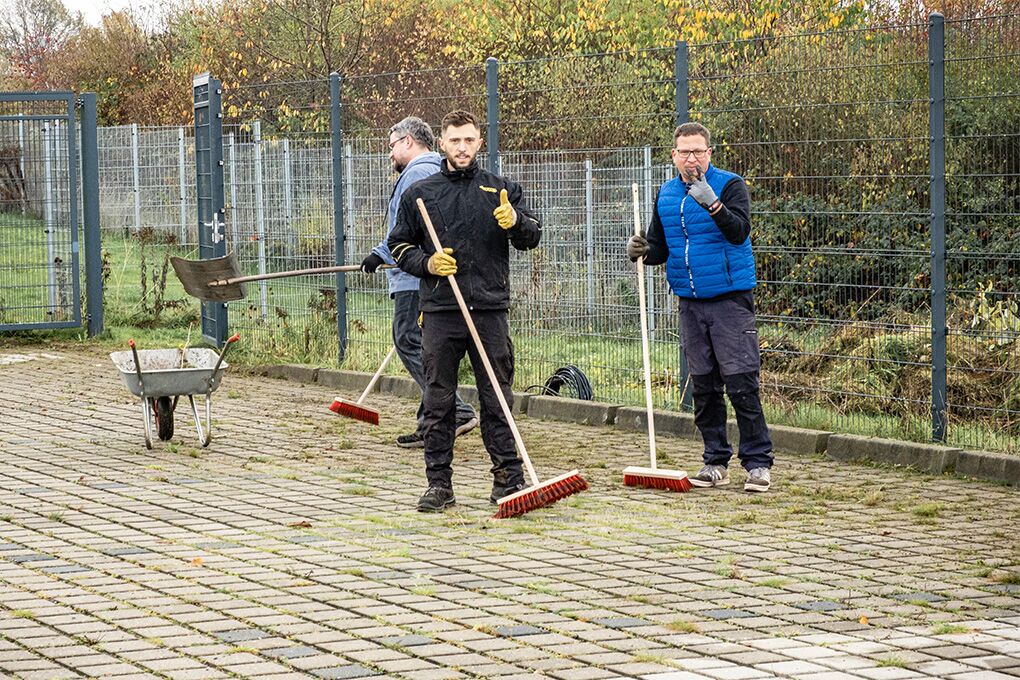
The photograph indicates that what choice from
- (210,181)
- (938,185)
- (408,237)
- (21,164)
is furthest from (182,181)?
(938,185)

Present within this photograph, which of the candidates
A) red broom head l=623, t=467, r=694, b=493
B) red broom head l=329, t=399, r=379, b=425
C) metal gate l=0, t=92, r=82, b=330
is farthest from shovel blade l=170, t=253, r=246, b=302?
metal gate l=0, t=92, r=82, b=330

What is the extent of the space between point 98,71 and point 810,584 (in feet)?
112

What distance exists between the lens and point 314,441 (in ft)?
37.9

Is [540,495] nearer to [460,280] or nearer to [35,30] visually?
[460,280]

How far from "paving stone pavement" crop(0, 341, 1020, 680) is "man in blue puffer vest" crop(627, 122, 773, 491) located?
1.11 feet

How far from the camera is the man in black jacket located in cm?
888

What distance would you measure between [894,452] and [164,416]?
15.3 feet

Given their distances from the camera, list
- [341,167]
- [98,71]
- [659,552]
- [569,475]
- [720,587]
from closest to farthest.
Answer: [720,587]
[659,552]
[569,475]
[341,167]
[98,71]

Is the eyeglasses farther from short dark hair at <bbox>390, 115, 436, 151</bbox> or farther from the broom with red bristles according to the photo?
the broom with red bristles

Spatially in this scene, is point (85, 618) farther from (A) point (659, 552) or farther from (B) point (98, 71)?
(B) point (98, 71)

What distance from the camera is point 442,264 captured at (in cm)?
873

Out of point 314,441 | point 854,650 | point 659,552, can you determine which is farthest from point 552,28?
point 854,650

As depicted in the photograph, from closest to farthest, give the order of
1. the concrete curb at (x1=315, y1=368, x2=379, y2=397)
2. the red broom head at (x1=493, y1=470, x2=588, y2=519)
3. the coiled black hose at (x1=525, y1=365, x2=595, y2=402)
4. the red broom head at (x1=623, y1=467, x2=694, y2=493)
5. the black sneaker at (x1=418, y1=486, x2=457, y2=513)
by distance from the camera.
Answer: the red broom head at (x1=493, y1=470, x2=588, y2=519)
the black sneaker at (x1=418, y1=486, x2=457, y2=513)
the red broom head at (x1=623, y1=467, x2=694, y2=493)
the coiled black hose at (x1=525, y1=365, x2=595, y2=402)
the concrete curb at (x1=315, y1=368, x2=379, y2=397)

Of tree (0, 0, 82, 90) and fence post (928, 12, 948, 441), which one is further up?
tree (0, 0, 82, 90)
